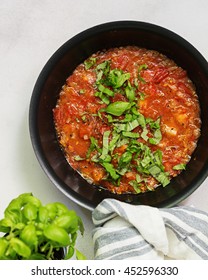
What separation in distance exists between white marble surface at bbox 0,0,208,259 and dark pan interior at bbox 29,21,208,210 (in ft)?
0.38

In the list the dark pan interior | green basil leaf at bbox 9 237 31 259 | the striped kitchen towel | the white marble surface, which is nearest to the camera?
green basil leaf at bbox 9 237 31 259

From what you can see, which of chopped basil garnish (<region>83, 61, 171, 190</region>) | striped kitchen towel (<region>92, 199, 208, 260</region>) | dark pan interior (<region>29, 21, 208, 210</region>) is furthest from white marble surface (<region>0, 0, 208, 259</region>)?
striped kitchen towel (<region>92, 199, 208, 260</region>)

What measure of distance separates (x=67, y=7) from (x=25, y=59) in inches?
8.6

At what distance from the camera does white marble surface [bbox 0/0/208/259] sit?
6.56 feet

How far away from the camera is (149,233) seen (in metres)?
1.70

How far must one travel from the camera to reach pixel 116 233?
5.65ft

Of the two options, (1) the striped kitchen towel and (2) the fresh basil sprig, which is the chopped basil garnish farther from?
(2) the fresh basil sprig

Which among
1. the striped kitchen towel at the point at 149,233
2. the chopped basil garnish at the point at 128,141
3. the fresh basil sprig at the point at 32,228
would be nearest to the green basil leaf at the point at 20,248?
the fresh basil sprig at the point at 32,228

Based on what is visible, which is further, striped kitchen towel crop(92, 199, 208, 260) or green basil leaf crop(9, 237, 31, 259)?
striped kitchen towel crop(92, 199, 208, 260)

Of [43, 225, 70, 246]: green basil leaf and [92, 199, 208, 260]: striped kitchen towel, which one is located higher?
[43, 225, 70, 246]: green basil leaf

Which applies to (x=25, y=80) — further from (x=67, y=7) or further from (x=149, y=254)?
(x=149, y=254)

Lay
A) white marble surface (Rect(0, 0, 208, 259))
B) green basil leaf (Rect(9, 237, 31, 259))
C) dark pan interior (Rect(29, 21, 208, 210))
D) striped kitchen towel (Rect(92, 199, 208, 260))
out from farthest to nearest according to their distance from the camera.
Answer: white marble surface (Rect(0, 0, 208, 259)) → dark pan interior (Rect(29, 21, 208, 210)) → striped kitchen towel (Rect(92, 199, 208, 260)) → green basil leaf (Rect(9, 237, 31, 259))

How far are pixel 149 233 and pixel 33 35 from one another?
2.53ft

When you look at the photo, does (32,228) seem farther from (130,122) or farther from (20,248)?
(130,122)
